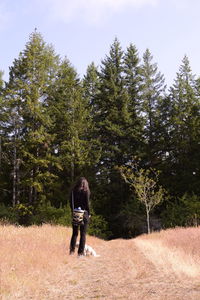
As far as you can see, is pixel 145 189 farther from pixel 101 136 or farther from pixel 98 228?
pixel 101 136

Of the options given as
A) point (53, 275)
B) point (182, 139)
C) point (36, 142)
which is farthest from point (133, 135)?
point (53, 275)

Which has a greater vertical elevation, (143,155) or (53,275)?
(143,155)

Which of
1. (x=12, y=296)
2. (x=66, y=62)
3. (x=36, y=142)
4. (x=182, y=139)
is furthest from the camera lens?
(x=66, y=62)

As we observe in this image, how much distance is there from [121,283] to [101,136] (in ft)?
97.9

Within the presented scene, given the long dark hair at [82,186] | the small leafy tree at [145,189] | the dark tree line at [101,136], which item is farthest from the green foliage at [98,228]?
the long dark hair at [82,186]

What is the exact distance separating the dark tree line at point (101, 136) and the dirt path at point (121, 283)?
2066cm

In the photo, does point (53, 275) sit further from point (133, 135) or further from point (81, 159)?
point (133, 135)

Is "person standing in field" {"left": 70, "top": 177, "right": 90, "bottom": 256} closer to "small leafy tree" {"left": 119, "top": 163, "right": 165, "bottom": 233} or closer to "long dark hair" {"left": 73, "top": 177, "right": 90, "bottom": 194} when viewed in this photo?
"long dark hair" {"left": 73, "top": 177, "right": 90, "bottom": 194}

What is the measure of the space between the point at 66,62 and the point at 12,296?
35.2 m

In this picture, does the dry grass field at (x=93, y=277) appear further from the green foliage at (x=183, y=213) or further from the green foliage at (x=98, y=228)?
the green foliage at (x=98, y=228)

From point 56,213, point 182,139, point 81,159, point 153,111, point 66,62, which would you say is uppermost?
point 66,62

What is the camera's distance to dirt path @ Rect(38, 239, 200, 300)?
4.00 meters

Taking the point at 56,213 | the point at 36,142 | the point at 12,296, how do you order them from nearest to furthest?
the point at 12,296 < the point at 56,213 < the point at 36,142

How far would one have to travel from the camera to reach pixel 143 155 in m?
32.1
